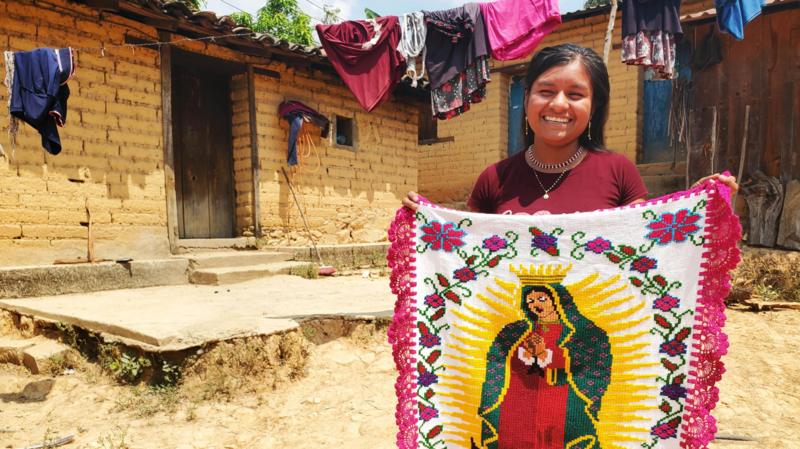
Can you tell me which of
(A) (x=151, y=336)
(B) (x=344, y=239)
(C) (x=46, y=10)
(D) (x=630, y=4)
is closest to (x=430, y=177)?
(B) (x=344, y=239)

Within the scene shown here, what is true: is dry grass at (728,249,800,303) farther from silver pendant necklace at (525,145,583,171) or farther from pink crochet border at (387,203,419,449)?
pink crochet border at (387,203,419,449)

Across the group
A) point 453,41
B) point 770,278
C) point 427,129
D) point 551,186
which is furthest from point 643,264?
point 427,129

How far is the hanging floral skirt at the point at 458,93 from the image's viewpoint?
17.1 feet

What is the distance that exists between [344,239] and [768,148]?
6.64 metres

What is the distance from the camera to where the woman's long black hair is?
4.61ft

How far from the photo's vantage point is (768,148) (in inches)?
274

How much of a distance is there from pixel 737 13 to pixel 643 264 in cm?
493

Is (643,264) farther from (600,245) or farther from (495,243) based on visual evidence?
(495,243)

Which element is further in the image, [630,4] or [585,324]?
[630,4]

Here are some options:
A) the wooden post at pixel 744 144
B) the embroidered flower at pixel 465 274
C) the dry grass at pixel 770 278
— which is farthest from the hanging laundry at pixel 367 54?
the wooden post at pixel 744 144

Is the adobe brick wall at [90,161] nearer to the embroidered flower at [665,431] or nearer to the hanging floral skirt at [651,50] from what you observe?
the hanging floral skirt at [651,50]

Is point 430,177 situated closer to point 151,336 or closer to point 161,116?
point 161,116

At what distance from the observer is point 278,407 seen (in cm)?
312

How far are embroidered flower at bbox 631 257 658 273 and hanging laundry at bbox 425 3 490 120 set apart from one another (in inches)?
160
